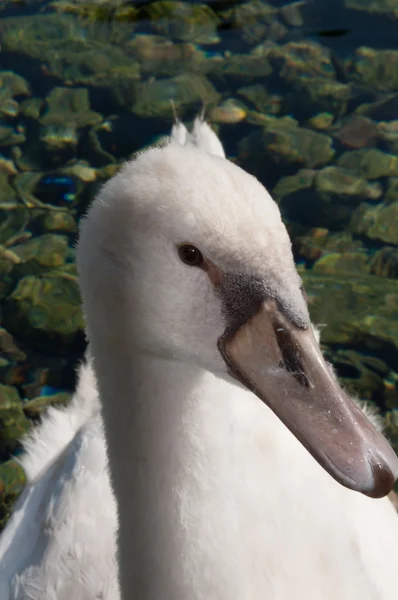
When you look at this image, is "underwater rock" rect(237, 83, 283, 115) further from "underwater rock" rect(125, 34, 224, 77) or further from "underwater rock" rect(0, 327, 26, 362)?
"underwater rock" rect(0, 327, 26, 362)

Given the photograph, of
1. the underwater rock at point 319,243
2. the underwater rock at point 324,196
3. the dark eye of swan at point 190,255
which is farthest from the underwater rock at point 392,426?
the dark eye of swan at point 190,255

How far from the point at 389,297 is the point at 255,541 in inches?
80.4

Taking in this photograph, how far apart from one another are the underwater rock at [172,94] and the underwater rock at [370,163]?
32.8 inches

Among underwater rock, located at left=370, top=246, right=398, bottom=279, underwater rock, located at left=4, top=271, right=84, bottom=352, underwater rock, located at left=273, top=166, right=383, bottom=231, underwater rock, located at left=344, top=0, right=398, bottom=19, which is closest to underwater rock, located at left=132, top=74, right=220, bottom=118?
underwater rock, located at left=273, top=166, right=383, bottom=231

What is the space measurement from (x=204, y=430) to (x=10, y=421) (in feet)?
6.26

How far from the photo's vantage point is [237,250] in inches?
72.4

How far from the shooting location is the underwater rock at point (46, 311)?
4234mm

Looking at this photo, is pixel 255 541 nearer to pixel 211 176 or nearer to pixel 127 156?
pixel 211 176

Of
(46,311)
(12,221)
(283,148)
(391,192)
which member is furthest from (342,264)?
(12,221)

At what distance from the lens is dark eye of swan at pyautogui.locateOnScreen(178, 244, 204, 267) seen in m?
1.89

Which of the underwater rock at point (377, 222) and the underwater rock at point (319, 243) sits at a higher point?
the underwater rock at point (377, 222)

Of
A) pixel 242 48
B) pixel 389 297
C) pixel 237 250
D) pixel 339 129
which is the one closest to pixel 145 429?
pixel 237 250

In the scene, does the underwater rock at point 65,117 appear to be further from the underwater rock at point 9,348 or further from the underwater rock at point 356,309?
the underwater rock at point 356,309

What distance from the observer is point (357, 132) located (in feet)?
16.0
